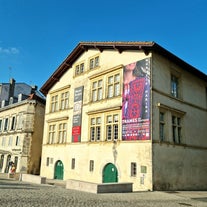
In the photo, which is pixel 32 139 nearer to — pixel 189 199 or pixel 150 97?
pixel 150 97

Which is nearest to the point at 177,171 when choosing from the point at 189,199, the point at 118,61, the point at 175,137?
the point at 175,137

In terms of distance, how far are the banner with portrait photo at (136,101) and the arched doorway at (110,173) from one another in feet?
8.16

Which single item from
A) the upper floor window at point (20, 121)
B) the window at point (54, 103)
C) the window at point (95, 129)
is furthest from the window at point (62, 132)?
the upper floor window at point (20, 121)

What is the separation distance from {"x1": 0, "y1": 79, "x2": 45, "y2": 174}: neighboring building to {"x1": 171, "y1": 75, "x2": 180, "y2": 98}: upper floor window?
60.2ft

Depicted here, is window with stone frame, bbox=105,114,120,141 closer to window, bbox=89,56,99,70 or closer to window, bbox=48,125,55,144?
window, bbox=89,56,99,70

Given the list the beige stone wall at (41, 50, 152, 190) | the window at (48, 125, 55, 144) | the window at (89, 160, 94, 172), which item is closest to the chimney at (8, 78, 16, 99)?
the beige stone wall at (41, 50, 152, 190)

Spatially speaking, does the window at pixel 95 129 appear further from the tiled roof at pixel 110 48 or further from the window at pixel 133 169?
the tiled roof at pixel 110 48

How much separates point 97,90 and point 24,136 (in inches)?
535

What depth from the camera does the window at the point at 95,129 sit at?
19.9m

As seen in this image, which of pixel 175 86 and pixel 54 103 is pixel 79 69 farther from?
pixel 175 86

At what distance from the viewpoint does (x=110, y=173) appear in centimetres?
1811

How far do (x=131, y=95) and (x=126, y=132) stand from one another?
2705mm

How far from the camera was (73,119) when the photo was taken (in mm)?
22750

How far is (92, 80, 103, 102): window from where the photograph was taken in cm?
2078
